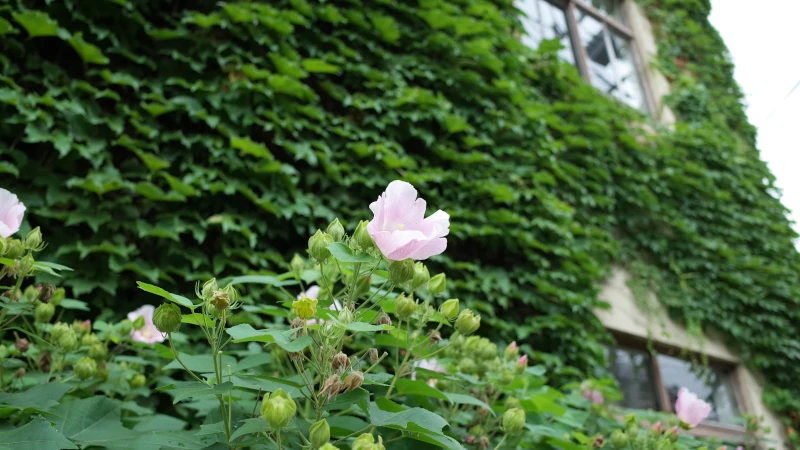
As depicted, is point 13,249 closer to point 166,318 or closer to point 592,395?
point 166,318

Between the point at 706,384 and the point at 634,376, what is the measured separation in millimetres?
610

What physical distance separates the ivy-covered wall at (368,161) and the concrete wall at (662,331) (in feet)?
0.31

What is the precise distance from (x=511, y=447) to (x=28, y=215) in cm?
146

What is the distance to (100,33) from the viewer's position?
1811mm

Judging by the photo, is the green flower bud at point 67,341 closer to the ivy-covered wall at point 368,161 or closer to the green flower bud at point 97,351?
the green flower bud at point 97,351

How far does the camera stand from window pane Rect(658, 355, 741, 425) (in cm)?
323

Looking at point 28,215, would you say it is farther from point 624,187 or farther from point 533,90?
point 624,187

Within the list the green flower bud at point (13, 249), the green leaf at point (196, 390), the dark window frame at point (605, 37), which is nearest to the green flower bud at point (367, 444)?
the green leaf at point (196, 390)

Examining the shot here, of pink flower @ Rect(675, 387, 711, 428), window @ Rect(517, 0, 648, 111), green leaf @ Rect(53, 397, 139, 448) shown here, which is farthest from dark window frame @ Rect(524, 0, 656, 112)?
green leaf @ Rect(53, 397, 139, 448)

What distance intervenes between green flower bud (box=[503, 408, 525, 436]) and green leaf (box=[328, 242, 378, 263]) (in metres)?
0.37

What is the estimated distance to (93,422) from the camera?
785 millimetres

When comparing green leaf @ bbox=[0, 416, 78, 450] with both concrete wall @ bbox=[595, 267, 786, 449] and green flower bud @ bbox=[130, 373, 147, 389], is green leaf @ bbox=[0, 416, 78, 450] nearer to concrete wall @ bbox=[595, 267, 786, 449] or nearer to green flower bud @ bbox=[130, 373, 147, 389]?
green flower bud @ bbox=[130, 373, 147, 389]

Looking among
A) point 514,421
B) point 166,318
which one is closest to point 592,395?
point 514,421

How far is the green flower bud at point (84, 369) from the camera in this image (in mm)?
898
